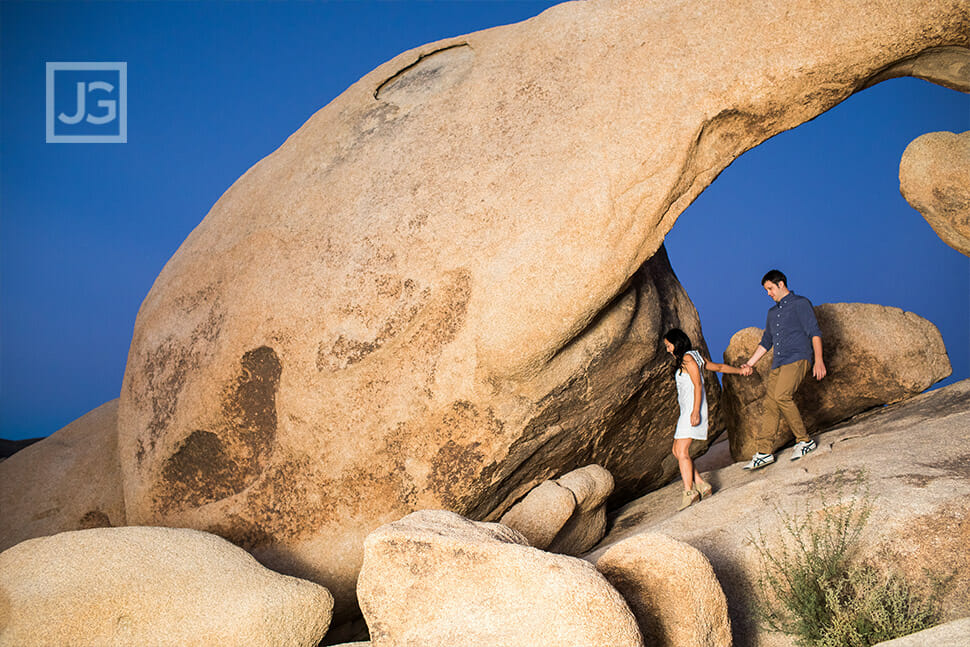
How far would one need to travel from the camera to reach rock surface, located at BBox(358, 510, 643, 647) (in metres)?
2.84

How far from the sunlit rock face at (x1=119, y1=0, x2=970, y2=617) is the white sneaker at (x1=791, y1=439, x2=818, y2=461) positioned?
1287 millimetres

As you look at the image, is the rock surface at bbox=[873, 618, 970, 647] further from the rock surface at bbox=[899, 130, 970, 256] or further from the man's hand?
the rock surface at bbox=[899, 130, 970, 256]

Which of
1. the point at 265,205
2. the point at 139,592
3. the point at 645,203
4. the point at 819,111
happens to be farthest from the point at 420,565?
the point at 819,111

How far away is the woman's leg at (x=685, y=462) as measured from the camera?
554cm

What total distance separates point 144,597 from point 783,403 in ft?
15.5

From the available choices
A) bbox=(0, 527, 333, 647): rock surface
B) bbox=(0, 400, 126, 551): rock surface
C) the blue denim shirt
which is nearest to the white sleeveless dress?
the blue denim shirt

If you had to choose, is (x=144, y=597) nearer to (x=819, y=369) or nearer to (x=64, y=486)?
(x=64, y=486)

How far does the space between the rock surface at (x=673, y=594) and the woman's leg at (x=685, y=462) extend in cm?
222

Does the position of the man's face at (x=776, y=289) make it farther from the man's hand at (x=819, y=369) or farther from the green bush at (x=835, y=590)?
the green bush at (x=835, y=590)

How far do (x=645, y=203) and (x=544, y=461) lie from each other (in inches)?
77.8

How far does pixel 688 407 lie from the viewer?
5.70 metres

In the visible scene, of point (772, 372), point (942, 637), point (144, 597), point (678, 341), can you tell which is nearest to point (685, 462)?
point (678, 341)

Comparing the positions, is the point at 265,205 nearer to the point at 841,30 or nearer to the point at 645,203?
the point at 645,203

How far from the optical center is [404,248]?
4.98 metres
